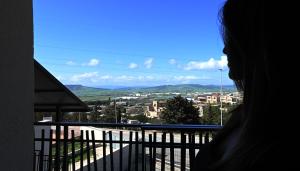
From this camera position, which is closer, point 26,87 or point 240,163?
point 240,163

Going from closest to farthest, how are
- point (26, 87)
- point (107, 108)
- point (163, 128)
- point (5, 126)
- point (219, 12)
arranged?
1. point (219, 12)
2. point (5, 126)
3. point (26, 87)
4. point (163, 128)
5. point (107, 108)

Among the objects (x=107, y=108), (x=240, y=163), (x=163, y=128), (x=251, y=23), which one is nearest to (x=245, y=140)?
(x=240, y=163)

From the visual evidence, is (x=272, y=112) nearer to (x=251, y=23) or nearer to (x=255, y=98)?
(x=255, y=98)

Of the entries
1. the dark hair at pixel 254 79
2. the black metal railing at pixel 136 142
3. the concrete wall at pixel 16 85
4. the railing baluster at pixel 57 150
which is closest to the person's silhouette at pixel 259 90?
the dark hair at pixel 254 79

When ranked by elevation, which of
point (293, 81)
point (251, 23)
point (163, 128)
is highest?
point (251, 23)

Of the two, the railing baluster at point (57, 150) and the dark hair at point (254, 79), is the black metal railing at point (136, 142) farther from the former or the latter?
the dark hair at point (254, 79)

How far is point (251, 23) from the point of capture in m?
0.80

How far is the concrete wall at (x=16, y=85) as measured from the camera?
2.75 metres

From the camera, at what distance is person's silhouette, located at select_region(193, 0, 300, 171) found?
688 millimetres

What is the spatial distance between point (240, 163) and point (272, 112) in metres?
0.09

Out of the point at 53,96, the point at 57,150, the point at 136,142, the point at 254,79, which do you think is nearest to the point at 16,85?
the point at 136,142

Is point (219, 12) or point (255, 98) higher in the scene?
point (219, 12)

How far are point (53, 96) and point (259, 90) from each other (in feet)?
16.4

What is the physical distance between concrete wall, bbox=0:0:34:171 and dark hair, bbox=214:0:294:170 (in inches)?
83.0
